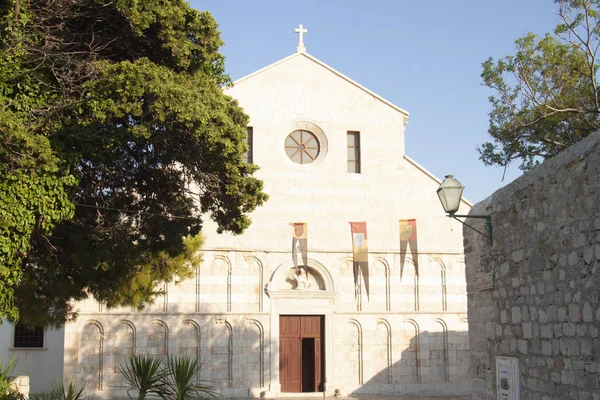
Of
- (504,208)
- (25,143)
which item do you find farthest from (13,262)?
(504,208)

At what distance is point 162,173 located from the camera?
40.6 feet

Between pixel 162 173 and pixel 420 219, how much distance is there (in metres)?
11.0

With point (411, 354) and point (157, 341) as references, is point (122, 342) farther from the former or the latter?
point (411, 354)

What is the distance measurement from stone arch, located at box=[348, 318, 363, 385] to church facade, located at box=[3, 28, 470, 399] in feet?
0.11

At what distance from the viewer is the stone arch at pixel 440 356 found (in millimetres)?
20500

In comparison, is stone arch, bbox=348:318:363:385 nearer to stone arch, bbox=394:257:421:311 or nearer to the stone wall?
the stone wall

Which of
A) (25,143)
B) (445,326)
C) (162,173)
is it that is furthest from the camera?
(445,326)

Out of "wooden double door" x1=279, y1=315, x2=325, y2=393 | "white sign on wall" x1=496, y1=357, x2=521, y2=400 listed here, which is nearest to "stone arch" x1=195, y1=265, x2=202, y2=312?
"wooden double door" x1=279, y1=315, x2=325, y2=393

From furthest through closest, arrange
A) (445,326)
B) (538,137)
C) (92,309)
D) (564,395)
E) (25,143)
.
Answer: (445,326), (92,309), (538,137), (25,143), (564,395)

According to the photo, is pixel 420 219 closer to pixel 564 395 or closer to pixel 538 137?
pixel 538 137

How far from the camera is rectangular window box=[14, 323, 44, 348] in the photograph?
2211 centimetres

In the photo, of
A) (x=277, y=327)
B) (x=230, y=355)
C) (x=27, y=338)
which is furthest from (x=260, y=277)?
(x=27, y=338)

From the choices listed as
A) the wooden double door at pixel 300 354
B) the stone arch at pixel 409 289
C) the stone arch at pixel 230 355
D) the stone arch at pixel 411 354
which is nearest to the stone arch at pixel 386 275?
the stone arch at pixel 409 289

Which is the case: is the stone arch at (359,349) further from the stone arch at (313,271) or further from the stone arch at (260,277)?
the stone arch at (260,277)
